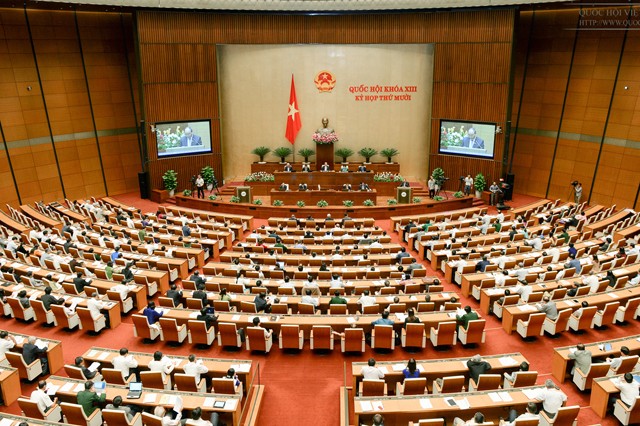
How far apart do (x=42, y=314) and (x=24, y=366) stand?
241 centimetres

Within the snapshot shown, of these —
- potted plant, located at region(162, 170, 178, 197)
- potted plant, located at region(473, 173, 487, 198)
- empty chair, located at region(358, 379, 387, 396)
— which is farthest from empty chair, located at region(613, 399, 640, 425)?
potted plant, located at region(162, 170, 178, 197)

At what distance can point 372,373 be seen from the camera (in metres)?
8.41

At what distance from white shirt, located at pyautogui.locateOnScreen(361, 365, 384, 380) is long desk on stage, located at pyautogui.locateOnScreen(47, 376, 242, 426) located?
85.4 inches

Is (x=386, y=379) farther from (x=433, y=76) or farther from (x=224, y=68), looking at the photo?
(x=224, y=68)

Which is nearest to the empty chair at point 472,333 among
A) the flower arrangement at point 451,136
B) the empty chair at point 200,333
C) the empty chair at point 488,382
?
the empty chair at point 488,382

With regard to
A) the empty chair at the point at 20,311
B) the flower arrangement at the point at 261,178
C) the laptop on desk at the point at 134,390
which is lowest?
the empty chair at the point at 20,311

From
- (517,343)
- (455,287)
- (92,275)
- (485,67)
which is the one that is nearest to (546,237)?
(455,287)

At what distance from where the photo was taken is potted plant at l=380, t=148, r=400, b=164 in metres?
25.9

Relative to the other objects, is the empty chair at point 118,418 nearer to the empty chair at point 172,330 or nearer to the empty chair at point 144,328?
the empty chair at point 172,330

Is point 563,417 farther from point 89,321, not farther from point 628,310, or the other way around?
point 89,321

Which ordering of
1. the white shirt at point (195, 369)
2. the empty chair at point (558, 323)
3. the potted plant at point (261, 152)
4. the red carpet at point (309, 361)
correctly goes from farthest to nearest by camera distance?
the potted plant at point (261, 152) → the empty chair at point (558, 323) → the red carpet at point (309, 361) → the white shirt at point (195, 369)

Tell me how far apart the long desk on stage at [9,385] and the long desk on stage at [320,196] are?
14138 millimetres

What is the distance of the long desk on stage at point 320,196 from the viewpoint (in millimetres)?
22047

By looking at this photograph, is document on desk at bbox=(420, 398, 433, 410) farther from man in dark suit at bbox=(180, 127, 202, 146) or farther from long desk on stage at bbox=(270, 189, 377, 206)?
man in dark suit at bbox=(180, 127, 202, 146)
